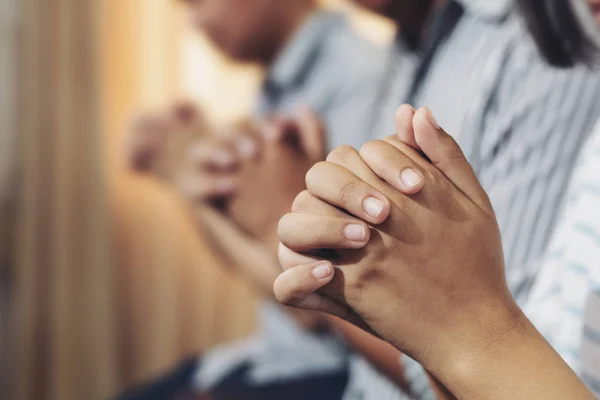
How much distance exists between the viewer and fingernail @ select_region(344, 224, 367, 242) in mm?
265

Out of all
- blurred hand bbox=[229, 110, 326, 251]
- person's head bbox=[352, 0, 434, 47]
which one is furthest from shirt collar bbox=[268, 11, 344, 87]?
person's head bbox=[352, 0, 434, 47]

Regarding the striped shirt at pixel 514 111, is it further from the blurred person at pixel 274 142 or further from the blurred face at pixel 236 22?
the blurred face at pixel 236 22

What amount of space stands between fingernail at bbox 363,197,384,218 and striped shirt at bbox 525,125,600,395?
5.5 inches

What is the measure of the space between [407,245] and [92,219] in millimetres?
1447

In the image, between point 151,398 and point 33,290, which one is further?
point 33,290

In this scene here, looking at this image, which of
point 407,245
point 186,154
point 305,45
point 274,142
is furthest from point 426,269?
point 305,45

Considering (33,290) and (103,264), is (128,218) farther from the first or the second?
(33,290)

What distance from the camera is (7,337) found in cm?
161

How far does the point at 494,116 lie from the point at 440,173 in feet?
0.40

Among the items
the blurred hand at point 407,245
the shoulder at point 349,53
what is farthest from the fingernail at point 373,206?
the shoulder at point 349,53

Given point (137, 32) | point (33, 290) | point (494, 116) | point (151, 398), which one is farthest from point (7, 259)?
point (494, 116)

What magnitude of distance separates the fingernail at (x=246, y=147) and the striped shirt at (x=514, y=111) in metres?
0.28

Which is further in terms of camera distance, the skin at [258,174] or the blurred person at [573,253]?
the skin at [258,174]

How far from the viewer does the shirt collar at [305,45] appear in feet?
3.16
